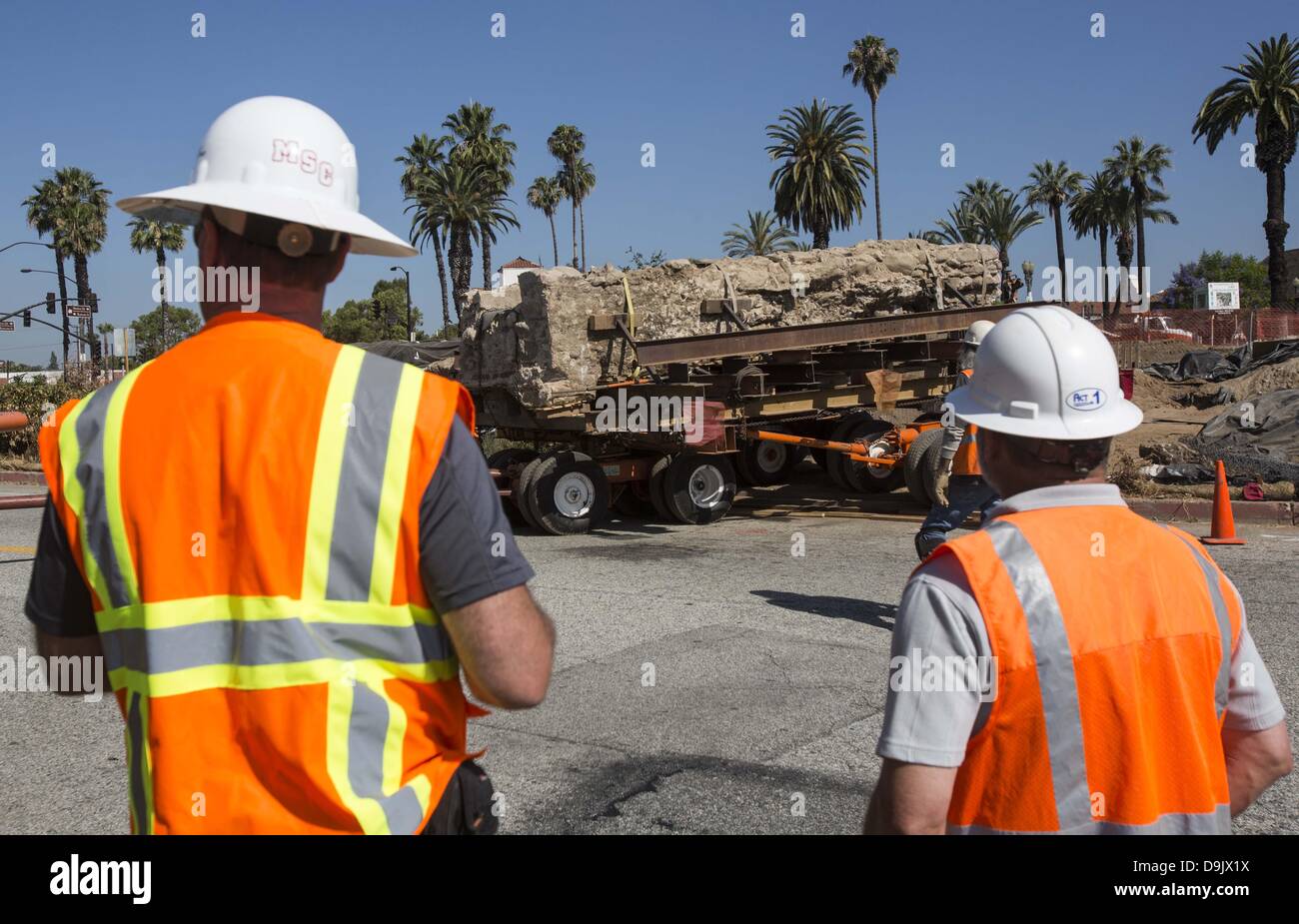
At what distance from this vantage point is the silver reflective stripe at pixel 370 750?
172 cm

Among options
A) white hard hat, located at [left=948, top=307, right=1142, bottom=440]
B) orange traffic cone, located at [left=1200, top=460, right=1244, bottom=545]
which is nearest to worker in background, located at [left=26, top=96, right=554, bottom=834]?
white hard hat, located at [left=948, top=307, right=1142, bottom=440]

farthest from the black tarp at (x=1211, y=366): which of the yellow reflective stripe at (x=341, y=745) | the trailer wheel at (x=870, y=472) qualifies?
the yellow reflective stripe at (x=341, y=745)

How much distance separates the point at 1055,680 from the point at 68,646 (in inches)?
64.4

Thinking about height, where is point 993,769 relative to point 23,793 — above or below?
above

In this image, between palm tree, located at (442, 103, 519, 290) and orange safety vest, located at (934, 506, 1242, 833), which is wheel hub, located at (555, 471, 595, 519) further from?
palm tree, located at (442, 103, 519, 290)

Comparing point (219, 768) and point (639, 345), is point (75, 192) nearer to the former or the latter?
point (639, 345)

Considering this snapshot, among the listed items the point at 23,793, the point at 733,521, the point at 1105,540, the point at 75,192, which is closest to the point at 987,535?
the point at 1105,540

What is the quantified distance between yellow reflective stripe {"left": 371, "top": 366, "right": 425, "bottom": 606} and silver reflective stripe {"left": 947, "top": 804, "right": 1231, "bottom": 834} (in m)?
1.05

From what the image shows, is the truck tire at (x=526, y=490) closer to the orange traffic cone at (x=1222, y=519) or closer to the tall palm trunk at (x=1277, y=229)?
the orange traffic cone at (x=1222, y=519)

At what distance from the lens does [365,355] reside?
181 centimetres

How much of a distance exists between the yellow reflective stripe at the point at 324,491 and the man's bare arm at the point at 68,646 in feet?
1.56

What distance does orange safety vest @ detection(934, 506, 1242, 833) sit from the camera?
1.87m

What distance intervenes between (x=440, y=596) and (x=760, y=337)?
34.9ft
